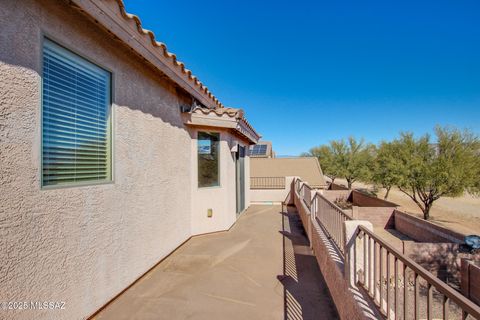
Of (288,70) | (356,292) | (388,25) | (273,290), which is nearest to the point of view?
(356,292)

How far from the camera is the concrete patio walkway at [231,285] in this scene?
2.91 metres

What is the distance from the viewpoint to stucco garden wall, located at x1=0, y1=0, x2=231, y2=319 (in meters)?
1.97

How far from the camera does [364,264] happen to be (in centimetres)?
237

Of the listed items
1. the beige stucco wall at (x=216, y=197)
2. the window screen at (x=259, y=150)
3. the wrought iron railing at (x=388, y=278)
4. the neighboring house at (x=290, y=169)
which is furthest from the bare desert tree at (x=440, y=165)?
the wrought iron railing at (x=388, y=278)

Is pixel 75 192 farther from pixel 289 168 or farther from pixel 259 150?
pixel 259 150

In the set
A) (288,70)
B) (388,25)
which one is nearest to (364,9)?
(388,25)

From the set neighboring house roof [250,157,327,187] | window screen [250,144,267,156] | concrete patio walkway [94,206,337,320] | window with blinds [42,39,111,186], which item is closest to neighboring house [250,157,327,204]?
neighboring house roof [250,157,327,187]

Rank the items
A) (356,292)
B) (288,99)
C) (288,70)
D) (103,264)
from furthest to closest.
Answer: (288,99), (288,70), (103,264), (356,292)

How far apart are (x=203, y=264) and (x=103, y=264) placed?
1.82m

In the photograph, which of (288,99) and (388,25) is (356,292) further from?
(288,99)

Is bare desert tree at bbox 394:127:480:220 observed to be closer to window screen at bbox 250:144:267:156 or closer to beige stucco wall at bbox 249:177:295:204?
beige stucco wall at bbox 249:177:295:204

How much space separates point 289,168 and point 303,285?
17989 millimetres

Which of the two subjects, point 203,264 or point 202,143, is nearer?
point 203,264

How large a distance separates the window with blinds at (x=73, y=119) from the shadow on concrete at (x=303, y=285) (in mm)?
3134
